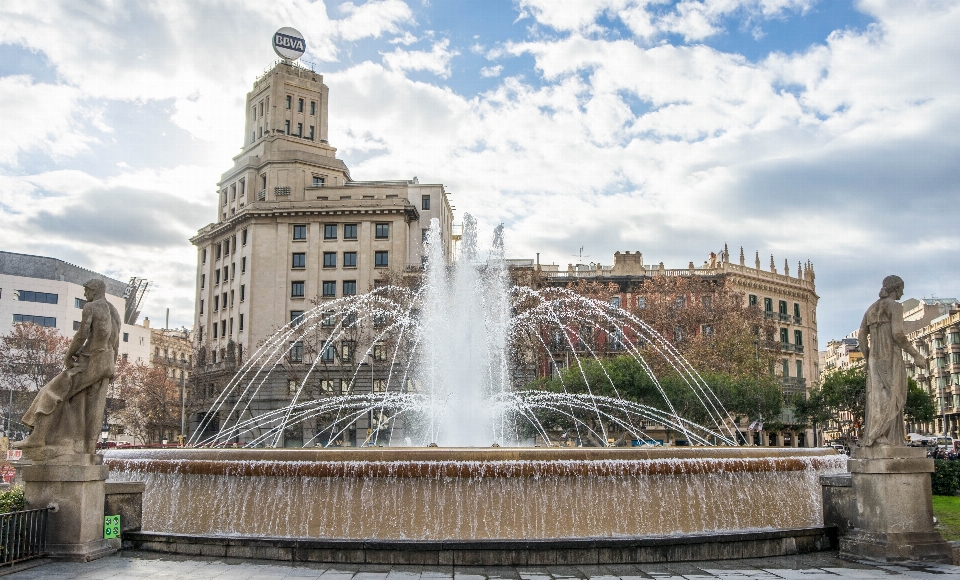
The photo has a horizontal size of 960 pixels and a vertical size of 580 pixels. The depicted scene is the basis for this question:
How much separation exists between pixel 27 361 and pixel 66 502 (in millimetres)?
62389

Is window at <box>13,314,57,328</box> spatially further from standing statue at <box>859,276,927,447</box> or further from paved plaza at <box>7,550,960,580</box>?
standing statue at <box>859,276,927,447</box>

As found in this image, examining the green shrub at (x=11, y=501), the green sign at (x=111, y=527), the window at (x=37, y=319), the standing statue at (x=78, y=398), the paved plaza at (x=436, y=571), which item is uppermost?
the window at (x=37, y=319)

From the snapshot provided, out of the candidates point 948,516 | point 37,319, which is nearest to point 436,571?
point 948,516

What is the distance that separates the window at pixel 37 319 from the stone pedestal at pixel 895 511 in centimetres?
8603

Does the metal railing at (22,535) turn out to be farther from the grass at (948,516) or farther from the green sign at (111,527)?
the grass at (948,516)

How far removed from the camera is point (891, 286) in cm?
1172

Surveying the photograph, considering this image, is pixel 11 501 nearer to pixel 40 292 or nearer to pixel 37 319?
pixel 37 319

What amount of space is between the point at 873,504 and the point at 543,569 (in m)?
4.86

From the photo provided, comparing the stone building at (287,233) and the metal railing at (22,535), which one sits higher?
the stone building at (287,233)

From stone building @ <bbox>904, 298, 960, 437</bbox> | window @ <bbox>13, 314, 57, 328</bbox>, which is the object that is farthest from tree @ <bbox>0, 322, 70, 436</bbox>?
stone building @ <bbox>904, 298, 960, 437</bbox>

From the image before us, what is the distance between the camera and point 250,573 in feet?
31.1

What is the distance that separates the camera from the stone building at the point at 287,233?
2608 inches

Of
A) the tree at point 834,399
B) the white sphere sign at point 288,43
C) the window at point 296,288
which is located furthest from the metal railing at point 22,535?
the white sphere sign at point 288,43

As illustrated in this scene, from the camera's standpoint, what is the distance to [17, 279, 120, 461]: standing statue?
10508 mm
